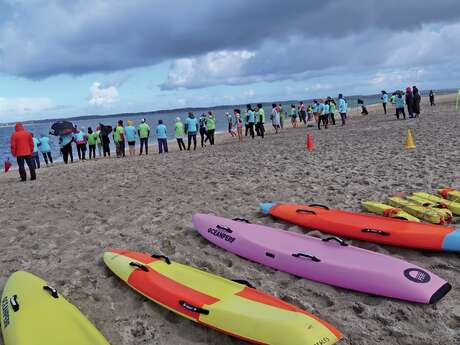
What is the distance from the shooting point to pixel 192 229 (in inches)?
222

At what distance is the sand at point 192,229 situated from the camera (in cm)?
331

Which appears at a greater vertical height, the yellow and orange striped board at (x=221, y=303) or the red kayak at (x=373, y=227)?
the red kayak at (x=373, y=227)

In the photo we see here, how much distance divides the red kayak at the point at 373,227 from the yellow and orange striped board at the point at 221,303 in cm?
189

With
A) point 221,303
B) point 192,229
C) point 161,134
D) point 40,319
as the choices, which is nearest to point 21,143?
point 161,134

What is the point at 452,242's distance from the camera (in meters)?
4.19

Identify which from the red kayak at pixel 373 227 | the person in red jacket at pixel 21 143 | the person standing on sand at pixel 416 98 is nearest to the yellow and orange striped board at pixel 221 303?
the red kayak at pixel 373 227

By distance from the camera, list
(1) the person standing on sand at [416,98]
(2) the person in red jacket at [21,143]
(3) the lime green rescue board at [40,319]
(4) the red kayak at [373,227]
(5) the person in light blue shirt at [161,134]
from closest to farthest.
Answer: (3) the lime green rescue board at [40,319] < (4) the red kayak at [373,227] < (2) the person in red jacket at [21,143] < (5) the person in light blue shirt at [161,134] < (1) the person standing on sand at [416,98]

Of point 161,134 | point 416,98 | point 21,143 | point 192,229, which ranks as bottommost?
point 192,229

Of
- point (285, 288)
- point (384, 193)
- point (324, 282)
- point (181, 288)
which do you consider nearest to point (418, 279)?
point (324, 282)

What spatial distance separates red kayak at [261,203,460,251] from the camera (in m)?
4.32

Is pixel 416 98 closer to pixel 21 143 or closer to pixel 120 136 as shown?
pixel 120 136

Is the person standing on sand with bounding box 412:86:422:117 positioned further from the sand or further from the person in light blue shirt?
the person in light blue shirt

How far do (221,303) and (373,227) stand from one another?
7.66 feet

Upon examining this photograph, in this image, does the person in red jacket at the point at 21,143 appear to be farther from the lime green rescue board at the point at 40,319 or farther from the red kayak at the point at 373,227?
the red kayak at the point at 373,227
